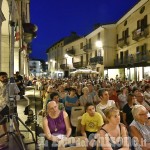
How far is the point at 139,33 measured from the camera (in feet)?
96.7

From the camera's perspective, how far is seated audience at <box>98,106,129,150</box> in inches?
183

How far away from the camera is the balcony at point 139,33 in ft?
91.6

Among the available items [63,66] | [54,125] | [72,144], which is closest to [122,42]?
[54,125]

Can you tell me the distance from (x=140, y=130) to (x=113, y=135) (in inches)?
22.1

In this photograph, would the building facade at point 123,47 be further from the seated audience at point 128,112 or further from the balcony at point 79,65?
the seated audience at point 128,112

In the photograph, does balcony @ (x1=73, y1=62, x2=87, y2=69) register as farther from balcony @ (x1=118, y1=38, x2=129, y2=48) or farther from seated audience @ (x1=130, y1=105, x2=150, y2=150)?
seated audience @ (x1=130, y1=105, x2=150, y2=150)

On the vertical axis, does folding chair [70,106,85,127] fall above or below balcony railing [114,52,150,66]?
below

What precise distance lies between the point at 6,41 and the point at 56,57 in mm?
65035

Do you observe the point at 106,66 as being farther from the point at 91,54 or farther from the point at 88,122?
the point at 88,122

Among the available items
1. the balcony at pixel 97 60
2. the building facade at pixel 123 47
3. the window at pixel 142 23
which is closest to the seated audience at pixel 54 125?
the building facade at pixel 123 47

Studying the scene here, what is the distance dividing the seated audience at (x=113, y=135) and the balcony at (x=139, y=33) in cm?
2408

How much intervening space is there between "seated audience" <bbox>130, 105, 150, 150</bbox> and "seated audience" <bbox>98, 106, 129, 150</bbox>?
0.64 ft

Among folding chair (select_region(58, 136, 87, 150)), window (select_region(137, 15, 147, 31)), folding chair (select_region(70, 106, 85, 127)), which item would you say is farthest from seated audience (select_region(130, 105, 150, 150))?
window (select_region(137, 15, 147, 31))

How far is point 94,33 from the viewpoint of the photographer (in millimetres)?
45625
